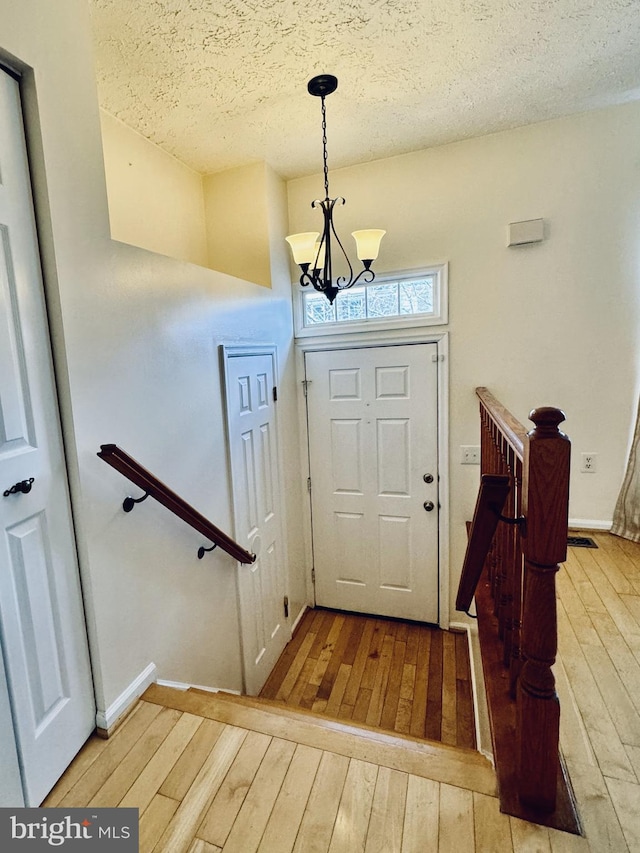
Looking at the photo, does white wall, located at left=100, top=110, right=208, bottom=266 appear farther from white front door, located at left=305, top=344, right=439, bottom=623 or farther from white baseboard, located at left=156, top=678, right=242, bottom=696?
white baseboard, located at left=156, top=678, right=242, bottom=696

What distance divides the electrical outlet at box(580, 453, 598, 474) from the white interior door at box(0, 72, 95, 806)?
2962 mm

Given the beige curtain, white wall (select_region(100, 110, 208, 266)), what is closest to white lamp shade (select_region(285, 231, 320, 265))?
white wall (select_region(100, 110, 208, 266))

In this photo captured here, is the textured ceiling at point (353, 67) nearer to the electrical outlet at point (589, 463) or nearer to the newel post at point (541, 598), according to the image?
the newel post at point (541, 598)

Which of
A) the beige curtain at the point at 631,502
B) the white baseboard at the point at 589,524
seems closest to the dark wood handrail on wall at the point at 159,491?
the white baseboard at the point at 589,524

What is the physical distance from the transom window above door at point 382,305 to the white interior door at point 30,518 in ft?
6.98

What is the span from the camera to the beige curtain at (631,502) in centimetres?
256

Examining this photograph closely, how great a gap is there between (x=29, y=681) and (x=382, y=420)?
2.47m

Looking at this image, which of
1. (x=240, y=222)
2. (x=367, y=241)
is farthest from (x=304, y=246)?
(x=240, y=222)

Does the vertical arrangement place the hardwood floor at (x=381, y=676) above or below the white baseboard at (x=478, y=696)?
below

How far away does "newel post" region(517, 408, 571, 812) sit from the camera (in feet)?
3.08

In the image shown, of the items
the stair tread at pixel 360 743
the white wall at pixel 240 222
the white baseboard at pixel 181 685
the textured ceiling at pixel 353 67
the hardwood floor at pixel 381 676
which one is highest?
the textured ceiling at pixel 353 67

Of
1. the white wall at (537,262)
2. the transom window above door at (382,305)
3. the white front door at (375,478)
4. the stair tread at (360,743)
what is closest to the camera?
the stair tread at (360,743)

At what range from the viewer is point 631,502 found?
2.62m

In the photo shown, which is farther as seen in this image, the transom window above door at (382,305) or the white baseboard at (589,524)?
the transom window above door at (382,305)
